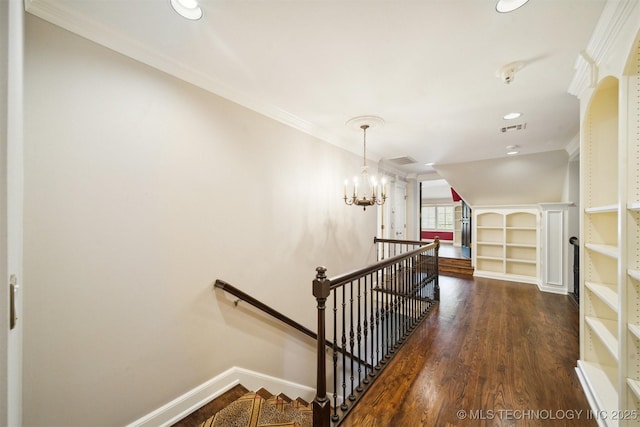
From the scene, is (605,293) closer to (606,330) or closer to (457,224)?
(606,330)

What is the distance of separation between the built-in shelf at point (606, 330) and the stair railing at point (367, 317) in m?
1.42

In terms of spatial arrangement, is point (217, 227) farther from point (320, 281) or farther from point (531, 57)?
point (531, 57)

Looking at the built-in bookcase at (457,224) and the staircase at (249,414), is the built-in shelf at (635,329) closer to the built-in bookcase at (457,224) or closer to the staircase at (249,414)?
the staircase at (249,414)

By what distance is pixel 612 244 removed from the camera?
179 cm

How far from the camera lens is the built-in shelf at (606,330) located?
1502 millimetres

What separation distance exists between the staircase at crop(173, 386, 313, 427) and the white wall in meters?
0.23

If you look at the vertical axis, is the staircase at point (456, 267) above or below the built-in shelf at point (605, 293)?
below

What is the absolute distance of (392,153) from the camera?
4262 millimetres

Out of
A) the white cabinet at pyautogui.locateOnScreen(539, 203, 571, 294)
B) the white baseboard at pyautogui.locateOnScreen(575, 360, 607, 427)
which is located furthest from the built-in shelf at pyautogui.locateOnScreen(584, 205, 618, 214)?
the white cabinet at pyautogui.locateOnScreen(539, 203, 571, 294)

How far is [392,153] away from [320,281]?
3.42m

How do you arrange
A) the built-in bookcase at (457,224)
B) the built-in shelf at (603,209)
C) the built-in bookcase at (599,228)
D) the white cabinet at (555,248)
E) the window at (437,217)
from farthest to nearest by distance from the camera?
the window at (437,217)
the built-in bookcase at (457,224)
the white cabinet at (555,248)
the built-in bookcase at (599,228)
the built-in shelf at (603,209)

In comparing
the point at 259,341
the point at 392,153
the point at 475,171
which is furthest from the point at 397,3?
the point at 475,171

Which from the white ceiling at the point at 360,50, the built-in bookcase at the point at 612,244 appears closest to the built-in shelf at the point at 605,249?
the built-in bookcase at the point at 612,244

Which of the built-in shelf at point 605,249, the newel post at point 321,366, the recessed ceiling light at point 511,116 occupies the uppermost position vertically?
the recessed ceiling light at point 511,116
